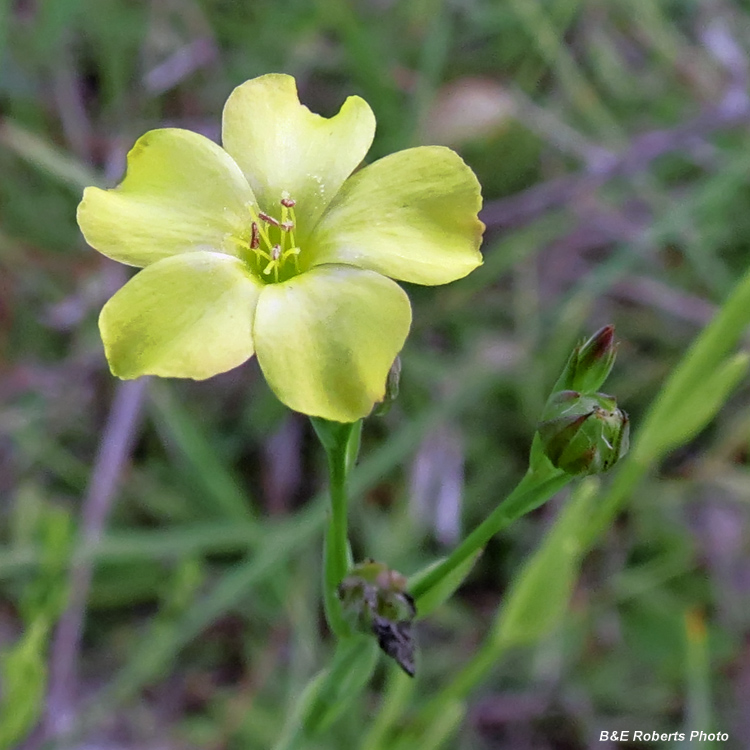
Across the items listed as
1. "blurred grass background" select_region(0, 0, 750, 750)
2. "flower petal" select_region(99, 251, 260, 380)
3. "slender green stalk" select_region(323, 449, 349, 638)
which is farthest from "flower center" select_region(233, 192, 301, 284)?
"blurred grass background" select_region(0, 0, 750, 750)

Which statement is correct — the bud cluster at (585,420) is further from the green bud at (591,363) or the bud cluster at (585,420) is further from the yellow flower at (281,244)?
the yellow flower at (281,244)

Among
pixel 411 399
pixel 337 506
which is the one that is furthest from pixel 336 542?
pixel 411 399

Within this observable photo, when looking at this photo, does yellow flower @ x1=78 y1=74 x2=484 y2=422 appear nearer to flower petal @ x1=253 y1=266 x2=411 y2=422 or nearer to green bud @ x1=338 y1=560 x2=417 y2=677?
flower petal @ x1=253 y1=266 x2=411 y2=422

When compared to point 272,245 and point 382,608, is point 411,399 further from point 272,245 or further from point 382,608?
point 382,608

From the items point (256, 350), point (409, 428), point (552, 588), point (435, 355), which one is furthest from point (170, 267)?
point (435, 355)

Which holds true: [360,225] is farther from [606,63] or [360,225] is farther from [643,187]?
[606,63]

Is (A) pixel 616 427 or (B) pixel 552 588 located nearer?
(A) pixel 616 427

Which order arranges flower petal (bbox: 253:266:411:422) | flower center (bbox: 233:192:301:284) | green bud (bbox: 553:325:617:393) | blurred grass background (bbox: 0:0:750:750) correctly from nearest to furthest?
flower petal (bbox: 253:266:411:422), green bud (bbox: 553:325:617:393), flower center (bbox: 233:192:301:284), blurred grass background (bbox: 0:0:750:750)

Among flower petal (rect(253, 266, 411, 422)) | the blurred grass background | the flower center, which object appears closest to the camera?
flower petal (rect(253, 266, 411, 422))
